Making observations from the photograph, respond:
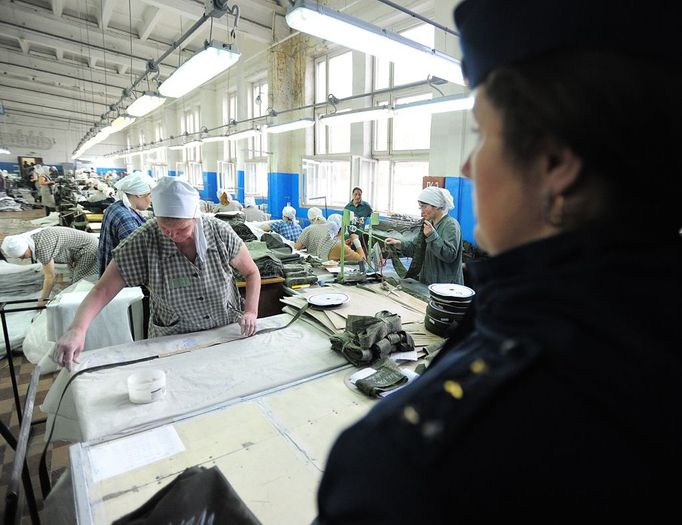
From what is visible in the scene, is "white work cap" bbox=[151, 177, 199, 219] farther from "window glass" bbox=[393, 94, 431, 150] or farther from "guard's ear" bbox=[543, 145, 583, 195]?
"window glass" bbox=[393, 94, 431, 150]

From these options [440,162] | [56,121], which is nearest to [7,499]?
Result: [440,162]

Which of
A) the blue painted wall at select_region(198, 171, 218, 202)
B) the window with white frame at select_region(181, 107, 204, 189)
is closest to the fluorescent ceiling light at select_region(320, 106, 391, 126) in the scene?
the blue painted wall at select_region(198, 171, 218, 202)

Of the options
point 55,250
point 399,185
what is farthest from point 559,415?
point 399,185

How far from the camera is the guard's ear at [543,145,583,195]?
0.39 meters

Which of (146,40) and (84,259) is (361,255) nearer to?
(84,259)

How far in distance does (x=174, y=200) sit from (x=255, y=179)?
38.7 ft

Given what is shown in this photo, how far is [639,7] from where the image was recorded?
38cm

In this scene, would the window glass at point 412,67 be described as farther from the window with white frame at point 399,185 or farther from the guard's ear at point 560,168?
the guard's ear at point 560,168

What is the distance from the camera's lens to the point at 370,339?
1801mm

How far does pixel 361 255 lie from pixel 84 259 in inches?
127

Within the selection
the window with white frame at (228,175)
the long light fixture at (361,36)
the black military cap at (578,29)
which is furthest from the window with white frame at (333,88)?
the black military cap at (578,29)

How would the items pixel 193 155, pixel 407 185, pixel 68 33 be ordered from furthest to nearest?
pixel 193 155 < pixel 68 33 < pixel 407 185

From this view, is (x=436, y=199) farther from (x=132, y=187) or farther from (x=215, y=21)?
(x=215, y=21)

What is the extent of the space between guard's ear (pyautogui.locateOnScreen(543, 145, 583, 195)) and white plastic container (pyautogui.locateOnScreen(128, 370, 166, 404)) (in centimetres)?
149
